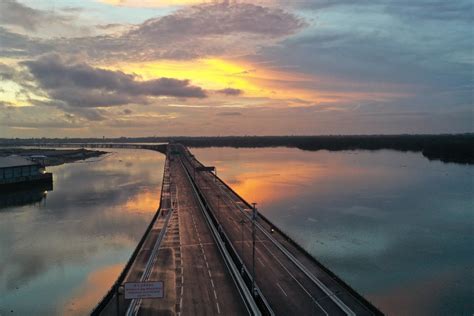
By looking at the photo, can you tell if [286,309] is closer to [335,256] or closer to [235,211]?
[335,256]

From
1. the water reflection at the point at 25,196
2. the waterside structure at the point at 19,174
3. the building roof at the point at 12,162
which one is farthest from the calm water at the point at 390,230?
the building roof at the point at 12,162

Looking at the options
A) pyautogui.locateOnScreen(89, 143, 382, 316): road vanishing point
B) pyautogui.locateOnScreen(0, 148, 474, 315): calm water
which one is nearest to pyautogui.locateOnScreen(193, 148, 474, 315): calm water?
pyautogui.locateOnScreen(0, 148, 474, 315): calm water

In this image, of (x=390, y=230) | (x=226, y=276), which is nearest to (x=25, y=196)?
(x=226, y=276)

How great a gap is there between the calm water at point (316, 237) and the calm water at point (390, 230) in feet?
0.56

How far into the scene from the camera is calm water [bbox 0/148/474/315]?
3828cm

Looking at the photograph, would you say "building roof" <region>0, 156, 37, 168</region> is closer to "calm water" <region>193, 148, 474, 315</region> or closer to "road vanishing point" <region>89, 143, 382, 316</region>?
"calm water" <region>193, 148, 474, 315</region>

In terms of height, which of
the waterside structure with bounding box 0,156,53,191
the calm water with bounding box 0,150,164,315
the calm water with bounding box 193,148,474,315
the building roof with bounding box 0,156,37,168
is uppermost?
the building roof with bounding box 0,156,37,168

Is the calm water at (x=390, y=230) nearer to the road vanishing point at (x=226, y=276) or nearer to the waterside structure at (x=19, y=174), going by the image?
the road vanishing point at (x=226, y=276)

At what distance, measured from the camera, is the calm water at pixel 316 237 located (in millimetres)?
38281

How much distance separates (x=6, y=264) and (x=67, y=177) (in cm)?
9947

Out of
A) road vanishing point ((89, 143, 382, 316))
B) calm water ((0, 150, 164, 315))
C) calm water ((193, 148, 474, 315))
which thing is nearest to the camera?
road vanishing point ((89, 143, 382, 316))

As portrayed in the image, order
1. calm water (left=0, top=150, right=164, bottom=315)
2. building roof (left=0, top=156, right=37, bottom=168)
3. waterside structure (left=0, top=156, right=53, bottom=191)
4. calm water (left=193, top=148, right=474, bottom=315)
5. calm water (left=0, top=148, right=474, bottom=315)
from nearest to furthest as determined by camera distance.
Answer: calm water (left=0, top=150, right=164, bottom=315) < calm water (left=0, top=148, right=474, bottom=315) < calm water (left=193, top=148, right=474, bottom=315) < waterside structure (left=0, top=156, right=53, bottom=191) < building roof (left=0, top=156, right=37, bottom=168)

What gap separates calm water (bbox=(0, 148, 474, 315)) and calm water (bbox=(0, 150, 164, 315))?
14 centimetres

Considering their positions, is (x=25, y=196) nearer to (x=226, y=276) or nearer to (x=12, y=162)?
(x=12, y=162)
